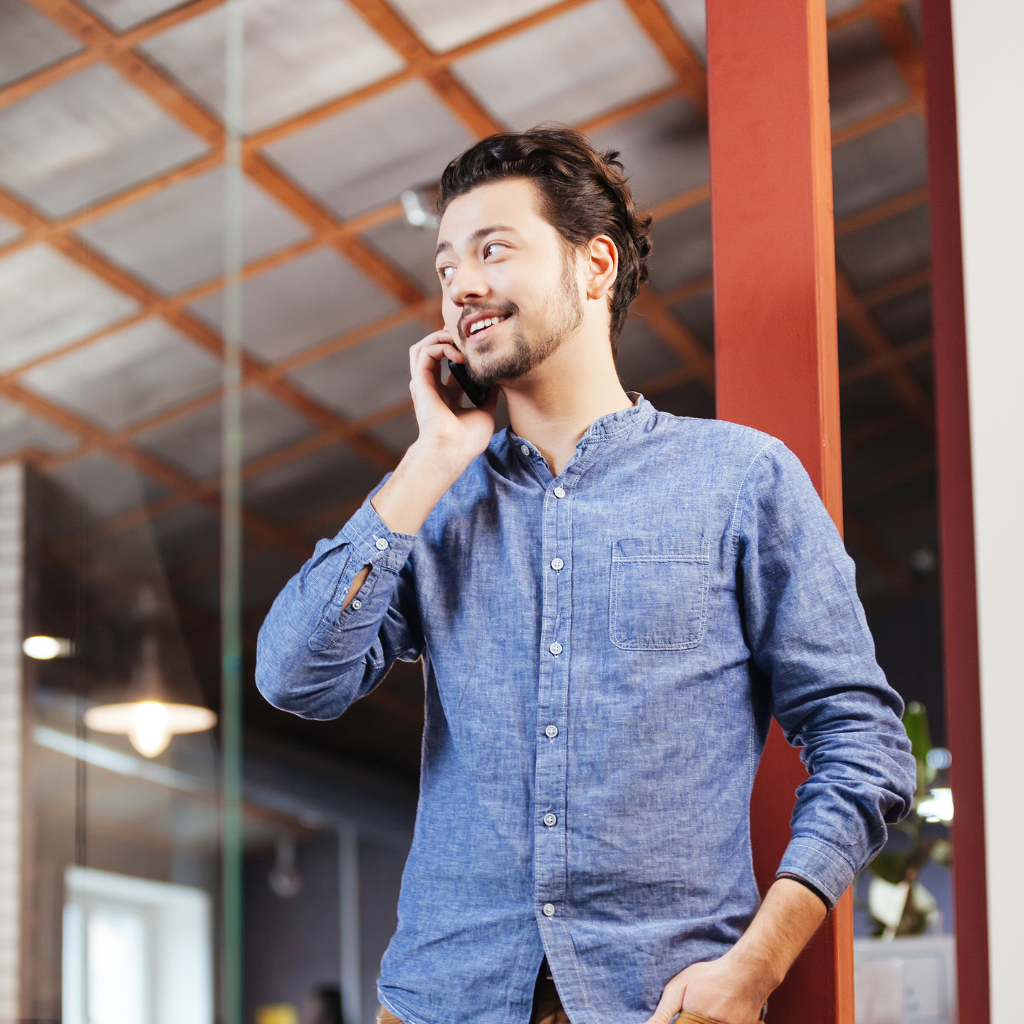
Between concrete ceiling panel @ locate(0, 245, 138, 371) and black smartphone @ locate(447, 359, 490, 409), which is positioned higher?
concrete ceiling panel @ locate(0, 245, 138, 371)

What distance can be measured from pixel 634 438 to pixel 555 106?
3523 millimetres

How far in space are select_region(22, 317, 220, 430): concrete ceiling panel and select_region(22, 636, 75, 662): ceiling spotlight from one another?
0.46 meters

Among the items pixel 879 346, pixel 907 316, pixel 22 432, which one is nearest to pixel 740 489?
pixel 22 432

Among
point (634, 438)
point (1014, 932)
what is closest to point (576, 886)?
point (634, 438)

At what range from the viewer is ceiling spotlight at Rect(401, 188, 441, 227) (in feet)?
15.1

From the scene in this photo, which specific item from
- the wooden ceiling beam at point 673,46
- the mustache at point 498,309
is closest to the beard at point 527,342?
the mustache at point 498,309

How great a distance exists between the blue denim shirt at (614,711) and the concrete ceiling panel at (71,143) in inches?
54.8

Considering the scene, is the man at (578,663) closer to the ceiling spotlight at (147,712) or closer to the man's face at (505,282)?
the man's face at (505,282)

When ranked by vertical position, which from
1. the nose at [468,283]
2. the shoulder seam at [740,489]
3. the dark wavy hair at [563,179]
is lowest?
the shoulder seam at [740,489]

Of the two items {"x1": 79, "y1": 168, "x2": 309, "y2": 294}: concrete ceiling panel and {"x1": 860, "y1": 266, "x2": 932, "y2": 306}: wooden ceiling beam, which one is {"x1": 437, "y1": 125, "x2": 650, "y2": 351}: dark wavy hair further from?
{"x1": 860, "y1": 266, "x2": 932, "y2": 306}: wooden ceiling beam

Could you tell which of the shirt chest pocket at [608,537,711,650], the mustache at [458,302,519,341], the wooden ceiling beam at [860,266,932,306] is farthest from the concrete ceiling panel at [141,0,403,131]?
the wooden ceiling beam at [860,266,932,306]

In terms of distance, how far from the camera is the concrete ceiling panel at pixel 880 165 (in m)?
5.41

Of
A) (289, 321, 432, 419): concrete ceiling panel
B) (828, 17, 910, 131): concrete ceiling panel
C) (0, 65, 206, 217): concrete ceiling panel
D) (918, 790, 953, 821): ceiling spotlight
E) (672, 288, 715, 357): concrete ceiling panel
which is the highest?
(828, 17, 910, 131): concrete ceiling panel

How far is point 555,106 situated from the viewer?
4.56 m
